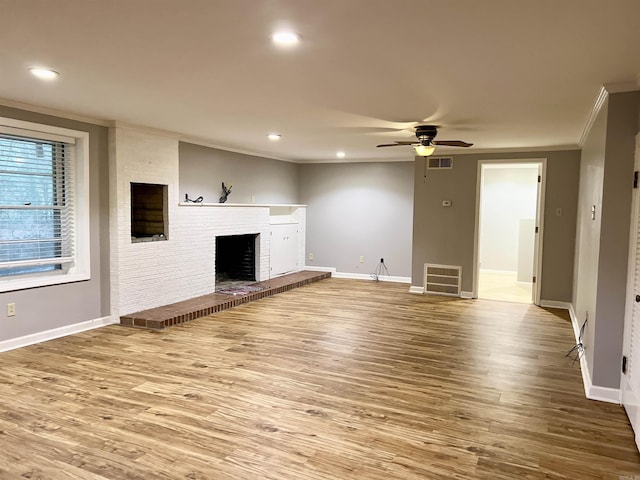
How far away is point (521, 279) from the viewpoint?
26.5 feet

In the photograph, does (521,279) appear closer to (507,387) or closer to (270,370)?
(507,387)

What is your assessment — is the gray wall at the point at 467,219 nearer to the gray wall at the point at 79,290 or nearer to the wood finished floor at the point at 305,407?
the wood finished floor at the point at 305,407

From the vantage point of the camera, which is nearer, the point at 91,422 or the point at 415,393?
the point at 91,422

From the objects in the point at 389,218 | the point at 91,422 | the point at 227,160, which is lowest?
the point at 91,422

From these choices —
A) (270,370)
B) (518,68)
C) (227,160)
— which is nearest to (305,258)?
(227,160)

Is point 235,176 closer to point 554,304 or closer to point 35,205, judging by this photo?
point 35,205

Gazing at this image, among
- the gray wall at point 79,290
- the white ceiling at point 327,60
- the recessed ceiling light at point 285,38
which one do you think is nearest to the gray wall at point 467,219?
the white ceiling at point 327,60

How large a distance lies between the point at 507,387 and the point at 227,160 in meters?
5.11

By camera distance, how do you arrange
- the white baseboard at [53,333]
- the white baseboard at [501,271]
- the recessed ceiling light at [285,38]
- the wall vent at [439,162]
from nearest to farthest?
the recessed ceiling light at [285,38], the white baseboard at [53,333], the wall vent at [439,162], the white baseboard at [501,271]

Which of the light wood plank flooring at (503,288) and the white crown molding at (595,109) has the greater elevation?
the white crown molding at (595,109)

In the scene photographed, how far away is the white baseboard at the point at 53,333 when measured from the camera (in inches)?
162

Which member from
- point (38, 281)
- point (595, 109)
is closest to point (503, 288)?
point (595, 109)

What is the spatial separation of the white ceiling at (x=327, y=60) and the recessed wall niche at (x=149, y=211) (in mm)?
1146

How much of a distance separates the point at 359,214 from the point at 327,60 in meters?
5.79
